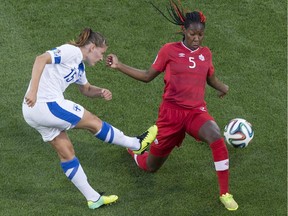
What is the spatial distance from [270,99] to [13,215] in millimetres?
4328

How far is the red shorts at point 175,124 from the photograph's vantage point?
8688 mm

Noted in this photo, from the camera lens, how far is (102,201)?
8656mm

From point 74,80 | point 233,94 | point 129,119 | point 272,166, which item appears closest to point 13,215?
point 74,80

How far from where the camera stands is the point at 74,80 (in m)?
8.47

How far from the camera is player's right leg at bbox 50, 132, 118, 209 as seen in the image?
836cm

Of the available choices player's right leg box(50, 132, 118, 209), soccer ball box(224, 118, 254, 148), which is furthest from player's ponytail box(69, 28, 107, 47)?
soccer ball box(224, 118, 254, 148)

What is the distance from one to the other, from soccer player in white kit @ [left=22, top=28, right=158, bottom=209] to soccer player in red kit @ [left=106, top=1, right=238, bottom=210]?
0.42 meters

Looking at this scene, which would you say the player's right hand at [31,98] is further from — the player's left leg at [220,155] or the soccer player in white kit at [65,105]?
the player's left leg at [220,155]

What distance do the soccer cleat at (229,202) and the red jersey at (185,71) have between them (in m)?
1.10

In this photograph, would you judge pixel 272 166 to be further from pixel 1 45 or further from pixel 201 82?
pixel 1 45

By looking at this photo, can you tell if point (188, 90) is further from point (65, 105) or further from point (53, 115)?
point (53, 115)

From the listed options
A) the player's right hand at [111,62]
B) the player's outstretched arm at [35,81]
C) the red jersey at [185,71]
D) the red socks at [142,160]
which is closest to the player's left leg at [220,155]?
the red jersey at [185,71]

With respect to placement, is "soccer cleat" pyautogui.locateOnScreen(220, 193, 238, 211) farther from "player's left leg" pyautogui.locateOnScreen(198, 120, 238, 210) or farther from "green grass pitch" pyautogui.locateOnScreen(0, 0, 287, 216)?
"green grass pitch" pyautogui.locateOnScreen(0, 0, 287, 216)

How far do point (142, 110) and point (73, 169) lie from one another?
2.43 m
